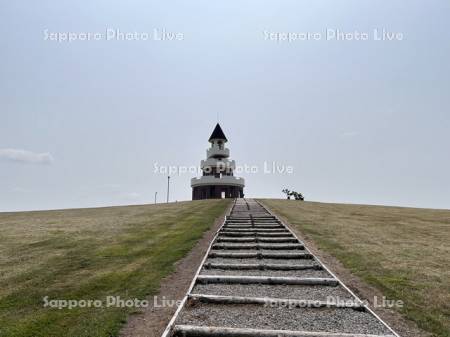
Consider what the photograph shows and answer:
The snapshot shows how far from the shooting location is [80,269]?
11.0m

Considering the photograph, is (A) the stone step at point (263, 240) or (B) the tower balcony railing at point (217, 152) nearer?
(A) the stone step at point (263, 240)

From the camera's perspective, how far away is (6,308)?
25.7 feet

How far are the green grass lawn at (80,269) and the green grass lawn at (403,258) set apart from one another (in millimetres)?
6162

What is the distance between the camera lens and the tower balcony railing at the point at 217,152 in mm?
59750

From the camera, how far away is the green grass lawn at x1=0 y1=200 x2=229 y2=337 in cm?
704

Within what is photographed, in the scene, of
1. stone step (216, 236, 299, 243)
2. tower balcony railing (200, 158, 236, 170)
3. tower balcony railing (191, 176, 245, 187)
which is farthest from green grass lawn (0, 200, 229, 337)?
tower balcony railing (200, 158, 236, 170)

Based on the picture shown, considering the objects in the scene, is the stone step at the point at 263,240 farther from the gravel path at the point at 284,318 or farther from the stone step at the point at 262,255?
the gravel path at the point at 284,318

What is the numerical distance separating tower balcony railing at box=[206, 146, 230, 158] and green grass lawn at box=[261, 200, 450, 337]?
3847cm

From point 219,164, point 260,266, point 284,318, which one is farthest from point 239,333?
point 219,164

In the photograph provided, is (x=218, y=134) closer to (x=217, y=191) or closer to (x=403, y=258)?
(x=217, y=191)

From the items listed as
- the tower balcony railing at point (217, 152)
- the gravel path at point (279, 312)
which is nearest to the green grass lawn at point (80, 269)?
the gravel path at point (279, 312)

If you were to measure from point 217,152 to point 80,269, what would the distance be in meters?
49.1

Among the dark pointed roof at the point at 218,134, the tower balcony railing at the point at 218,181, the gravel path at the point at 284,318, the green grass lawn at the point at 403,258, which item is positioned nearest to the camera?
the gravel path at the point at 284,318

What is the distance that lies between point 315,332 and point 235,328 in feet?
4.94
